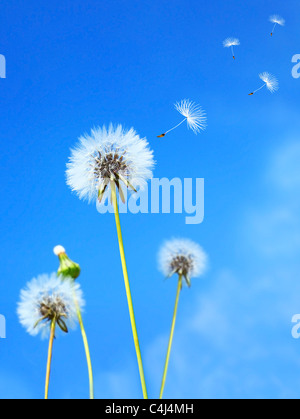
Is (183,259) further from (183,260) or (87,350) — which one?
(87,350)

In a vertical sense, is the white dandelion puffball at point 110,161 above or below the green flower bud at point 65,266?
above

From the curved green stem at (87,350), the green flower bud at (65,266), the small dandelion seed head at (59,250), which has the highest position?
the small dandelion seed head at (59,250)

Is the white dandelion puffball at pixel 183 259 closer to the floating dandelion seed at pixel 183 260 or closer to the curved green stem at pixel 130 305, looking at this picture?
the floating dandelion seed at pixel 183 260

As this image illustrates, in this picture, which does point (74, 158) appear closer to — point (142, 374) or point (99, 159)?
point (99, 159)

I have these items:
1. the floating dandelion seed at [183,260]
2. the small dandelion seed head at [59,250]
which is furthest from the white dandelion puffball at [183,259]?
the small dandelion seed head at [59,250]

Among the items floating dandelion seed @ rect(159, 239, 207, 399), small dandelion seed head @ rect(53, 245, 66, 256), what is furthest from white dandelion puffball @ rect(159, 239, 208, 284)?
small dandelion seed head @ rect(53, 245, 66, 256)
